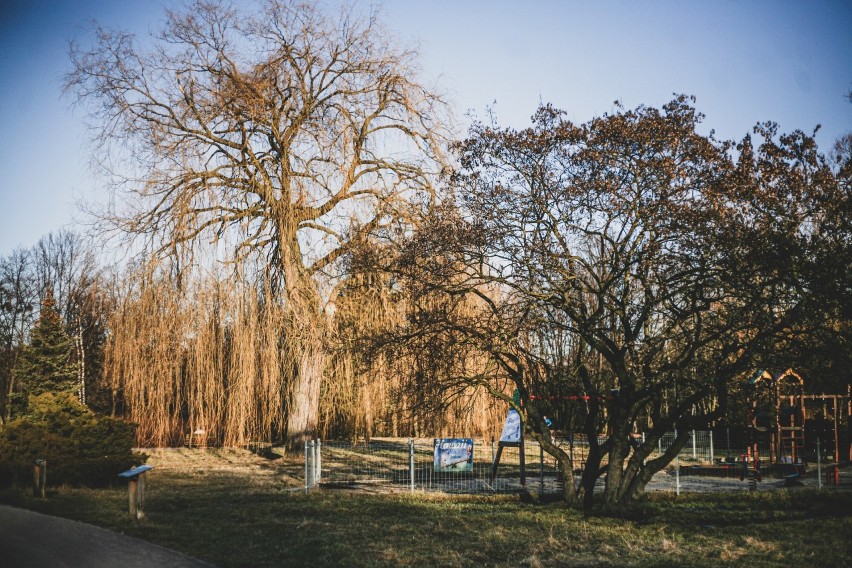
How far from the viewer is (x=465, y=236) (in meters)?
12.3

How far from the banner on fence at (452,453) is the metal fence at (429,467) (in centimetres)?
28

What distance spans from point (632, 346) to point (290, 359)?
35.1 ft

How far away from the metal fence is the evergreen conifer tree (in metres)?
17.8

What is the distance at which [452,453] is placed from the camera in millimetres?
17984

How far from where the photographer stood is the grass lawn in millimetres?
8633

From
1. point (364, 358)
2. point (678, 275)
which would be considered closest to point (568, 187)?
point (678, 275)

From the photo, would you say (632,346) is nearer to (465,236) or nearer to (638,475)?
(638,475)

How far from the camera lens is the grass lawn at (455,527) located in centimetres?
863

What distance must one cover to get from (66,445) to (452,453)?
8593 millimetres

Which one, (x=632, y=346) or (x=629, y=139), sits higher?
(x=629, y=139)

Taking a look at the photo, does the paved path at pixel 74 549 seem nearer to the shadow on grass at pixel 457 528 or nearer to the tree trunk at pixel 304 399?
the shadow on grass at pixel 457 528

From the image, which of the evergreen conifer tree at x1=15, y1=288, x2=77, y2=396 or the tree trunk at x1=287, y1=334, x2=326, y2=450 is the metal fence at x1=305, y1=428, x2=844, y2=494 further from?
the evergreen conifer tree at x1=15, y1=288, x2=77, y2=396

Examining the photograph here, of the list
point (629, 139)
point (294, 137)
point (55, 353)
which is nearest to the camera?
point (629, 139)

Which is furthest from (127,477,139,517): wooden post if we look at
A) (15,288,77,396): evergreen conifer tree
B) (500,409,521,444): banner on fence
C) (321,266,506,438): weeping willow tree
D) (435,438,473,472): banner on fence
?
(15,288,77,396): evergreen conifer tree
